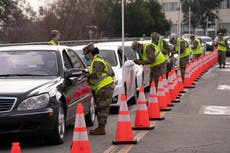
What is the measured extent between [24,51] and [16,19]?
3322 cm

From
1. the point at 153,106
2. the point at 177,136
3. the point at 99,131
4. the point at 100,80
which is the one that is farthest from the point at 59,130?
the point at 153,106

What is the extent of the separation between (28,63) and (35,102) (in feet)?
4.98

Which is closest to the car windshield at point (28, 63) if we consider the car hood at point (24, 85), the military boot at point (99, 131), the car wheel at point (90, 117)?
the car hood at point (24, 85)

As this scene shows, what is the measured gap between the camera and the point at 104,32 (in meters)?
64.3

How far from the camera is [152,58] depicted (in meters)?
15.3

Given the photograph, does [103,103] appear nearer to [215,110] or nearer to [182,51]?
[215,110]

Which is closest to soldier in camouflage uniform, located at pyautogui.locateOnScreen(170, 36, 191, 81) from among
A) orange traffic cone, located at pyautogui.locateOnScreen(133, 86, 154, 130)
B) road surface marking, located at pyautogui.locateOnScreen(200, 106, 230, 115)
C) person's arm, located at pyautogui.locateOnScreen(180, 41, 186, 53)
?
person's arm, located at pyautogui.locateOnScreen(180, 41, 186, 53)

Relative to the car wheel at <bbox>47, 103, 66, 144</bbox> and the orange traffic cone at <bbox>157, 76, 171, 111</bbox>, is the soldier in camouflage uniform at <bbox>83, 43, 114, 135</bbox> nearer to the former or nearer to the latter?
the car wheel at <bbox>47, 103, 66, 144</bbox>

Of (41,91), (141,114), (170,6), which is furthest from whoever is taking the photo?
(170,6)

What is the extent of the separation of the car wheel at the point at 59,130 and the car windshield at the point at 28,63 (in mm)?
836

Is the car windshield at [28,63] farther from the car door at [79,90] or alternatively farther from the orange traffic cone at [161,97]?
the orange traffic cone at [161,97]

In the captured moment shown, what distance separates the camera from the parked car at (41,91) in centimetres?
923

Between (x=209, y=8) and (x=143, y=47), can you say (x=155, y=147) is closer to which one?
(x=143, y=47)

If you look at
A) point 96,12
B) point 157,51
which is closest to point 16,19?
point 96,12
